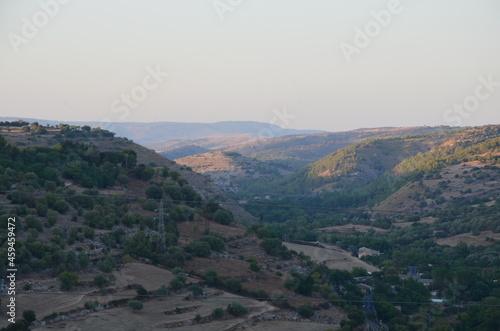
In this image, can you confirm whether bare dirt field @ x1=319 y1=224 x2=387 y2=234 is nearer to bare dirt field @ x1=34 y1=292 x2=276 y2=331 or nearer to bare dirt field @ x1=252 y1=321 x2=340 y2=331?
bare dirt field @ x1=252 y1=321 x2=340 y2=331

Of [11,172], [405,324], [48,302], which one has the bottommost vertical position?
[405,324]

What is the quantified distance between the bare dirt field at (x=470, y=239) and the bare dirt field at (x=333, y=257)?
366 inches

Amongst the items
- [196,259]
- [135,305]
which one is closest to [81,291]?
[135,305]

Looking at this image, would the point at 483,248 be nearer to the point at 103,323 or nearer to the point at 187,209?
the point at 187,209

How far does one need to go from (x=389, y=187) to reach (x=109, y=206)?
190 feet

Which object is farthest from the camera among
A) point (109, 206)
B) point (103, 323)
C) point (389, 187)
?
point (389, 187)

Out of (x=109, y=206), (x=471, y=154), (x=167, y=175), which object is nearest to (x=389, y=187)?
(x=471, y=154)

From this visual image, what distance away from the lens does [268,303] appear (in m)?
32.4

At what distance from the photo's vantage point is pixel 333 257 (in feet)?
168

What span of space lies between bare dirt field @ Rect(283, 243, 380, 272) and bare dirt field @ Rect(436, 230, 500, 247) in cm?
930

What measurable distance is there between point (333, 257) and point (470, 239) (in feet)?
42.1

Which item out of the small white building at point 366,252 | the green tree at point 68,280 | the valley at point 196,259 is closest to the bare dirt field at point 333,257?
the valley at point 196,259

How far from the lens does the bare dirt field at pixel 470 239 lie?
54.8 m

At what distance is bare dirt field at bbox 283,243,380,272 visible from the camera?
48312 millimetres
